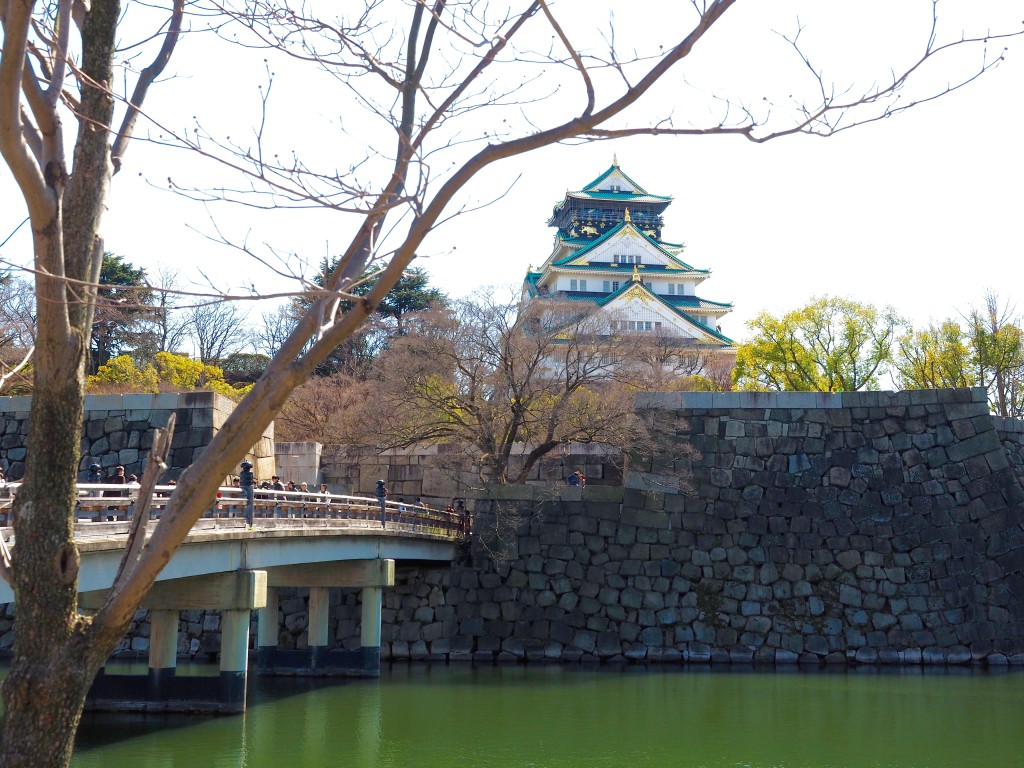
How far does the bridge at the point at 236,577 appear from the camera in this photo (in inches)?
409

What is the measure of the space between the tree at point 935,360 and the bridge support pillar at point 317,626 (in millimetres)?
20713

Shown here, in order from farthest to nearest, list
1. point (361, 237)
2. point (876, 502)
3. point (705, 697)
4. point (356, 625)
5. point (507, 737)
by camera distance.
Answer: point (876, 502), point (356, 625), point (705, 697), point (507, 737), point (361, 237)

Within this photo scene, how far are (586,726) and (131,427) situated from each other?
38.5ft

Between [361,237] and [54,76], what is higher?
[54,76]

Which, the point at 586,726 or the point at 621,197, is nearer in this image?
the point at 586,726

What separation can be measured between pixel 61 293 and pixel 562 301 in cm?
1938

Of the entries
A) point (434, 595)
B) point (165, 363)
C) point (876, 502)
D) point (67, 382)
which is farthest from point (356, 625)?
point (67, 382)

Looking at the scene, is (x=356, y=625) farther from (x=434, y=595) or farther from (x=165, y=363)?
(x=165, y=363)

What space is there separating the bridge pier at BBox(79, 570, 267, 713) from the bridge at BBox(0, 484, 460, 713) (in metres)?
0.01

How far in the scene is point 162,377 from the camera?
29.9m

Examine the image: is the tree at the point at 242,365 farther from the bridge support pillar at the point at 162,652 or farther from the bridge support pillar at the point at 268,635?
the bridge support pillar at the point at 162,652

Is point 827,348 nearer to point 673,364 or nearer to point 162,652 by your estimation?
point 673,364

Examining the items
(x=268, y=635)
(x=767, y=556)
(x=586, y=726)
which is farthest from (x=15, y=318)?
(x=767, y=556)

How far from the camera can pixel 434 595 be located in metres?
21.0
